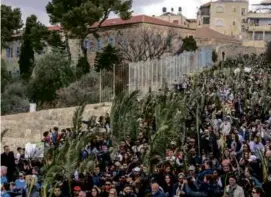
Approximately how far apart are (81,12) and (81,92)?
11.7 meters

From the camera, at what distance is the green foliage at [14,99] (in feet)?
110

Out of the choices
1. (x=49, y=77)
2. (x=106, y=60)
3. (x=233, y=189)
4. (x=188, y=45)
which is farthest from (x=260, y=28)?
(x=233, y=189)

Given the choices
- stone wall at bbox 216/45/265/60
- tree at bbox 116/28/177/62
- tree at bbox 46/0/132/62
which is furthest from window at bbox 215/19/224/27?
tree at bbox 46/0/132/62

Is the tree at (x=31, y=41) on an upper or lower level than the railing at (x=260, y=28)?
lower

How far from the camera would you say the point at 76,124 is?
1961cm

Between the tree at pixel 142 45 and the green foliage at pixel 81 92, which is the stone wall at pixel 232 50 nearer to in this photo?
the tree at pixel 142 45

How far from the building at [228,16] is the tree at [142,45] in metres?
46.0

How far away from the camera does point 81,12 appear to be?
4469cm

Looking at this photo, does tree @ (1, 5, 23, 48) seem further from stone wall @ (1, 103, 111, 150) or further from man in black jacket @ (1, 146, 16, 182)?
man in black jacket @ (1, 146, 16, 182)

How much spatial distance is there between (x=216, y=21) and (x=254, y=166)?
94.4 m

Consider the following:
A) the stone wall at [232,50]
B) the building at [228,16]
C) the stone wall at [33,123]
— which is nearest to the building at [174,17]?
the building at [228,16]

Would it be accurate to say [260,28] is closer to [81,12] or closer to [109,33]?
[109,33]

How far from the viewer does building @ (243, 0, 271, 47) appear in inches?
3686

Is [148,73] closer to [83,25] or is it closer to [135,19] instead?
[83,25]
